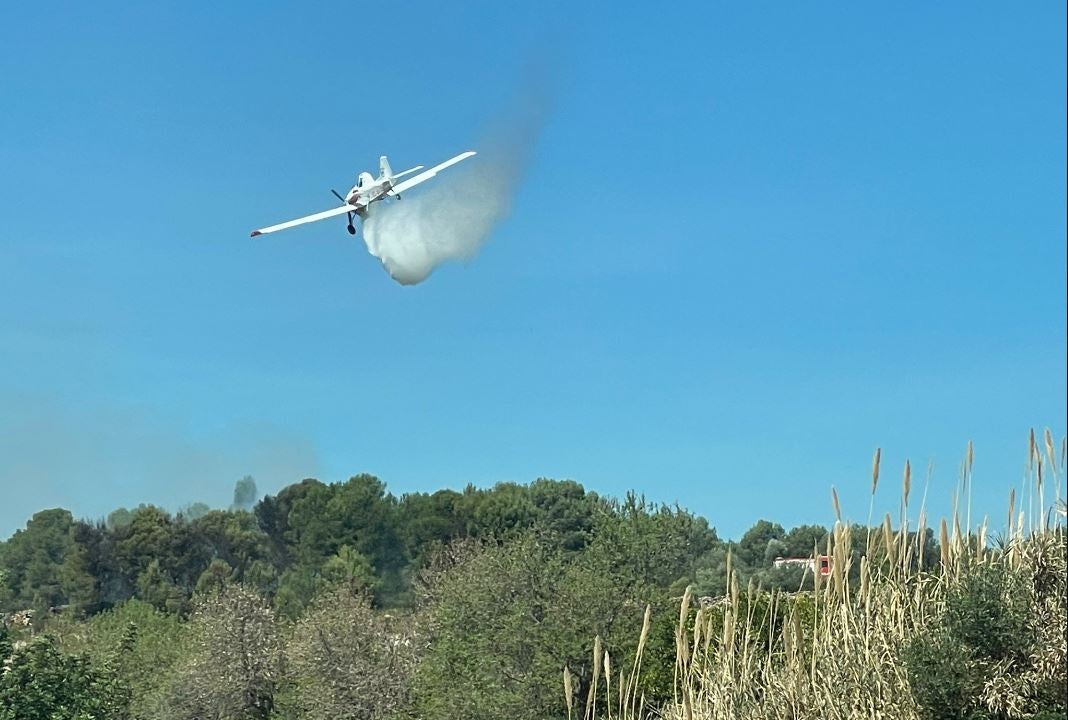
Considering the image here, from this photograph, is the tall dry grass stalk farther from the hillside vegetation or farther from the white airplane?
the white airplane

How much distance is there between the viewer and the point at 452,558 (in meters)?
93.1

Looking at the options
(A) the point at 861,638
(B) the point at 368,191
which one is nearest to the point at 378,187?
(B) the point at 368,191

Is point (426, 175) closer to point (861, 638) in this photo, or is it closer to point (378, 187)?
point (378, 187)

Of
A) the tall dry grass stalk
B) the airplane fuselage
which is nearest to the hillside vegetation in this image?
the tall dry grass stalk

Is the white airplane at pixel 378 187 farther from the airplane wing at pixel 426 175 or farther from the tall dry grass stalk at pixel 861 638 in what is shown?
the tall dry grass stalk at pixel 861 638

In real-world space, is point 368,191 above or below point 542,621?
above

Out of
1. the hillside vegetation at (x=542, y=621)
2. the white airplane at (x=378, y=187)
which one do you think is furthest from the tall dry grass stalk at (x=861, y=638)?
the white airplane at (x=378, y=187)

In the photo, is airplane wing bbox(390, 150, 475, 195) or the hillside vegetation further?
airplane wing bbox(390, 150, 475, 195)

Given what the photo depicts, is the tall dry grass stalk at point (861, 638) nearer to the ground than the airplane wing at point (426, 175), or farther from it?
nearer to the ground

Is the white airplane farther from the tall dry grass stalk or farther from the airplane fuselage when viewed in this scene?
the tall dry grass stalk

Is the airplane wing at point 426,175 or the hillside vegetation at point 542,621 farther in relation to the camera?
the airplane wing at point 426,175

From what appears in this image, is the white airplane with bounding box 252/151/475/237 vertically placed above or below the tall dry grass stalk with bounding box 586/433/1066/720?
above

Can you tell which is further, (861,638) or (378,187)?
(378,187)

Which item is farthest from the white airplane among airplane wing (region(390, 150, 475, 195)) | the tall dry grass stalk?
the tall dry grass stalk
